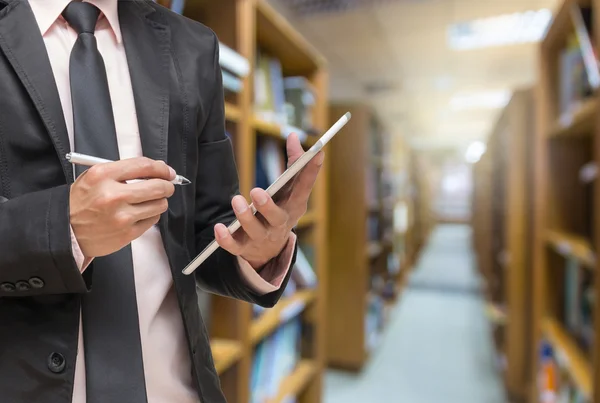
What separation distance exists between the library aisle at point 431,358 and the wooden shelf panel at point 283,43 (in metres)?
2.13

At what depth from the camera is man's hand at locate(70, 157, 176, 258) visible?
0.39 meters

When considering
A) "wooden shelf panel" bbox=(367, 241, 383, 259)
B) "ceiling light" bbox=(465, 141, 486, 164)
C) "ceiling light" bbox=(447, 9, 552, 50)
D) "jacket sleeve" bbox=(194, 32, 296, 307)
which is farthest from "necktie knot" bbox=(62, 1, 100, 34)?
"ceiling light" bbox=(465, 141, 486, 164)

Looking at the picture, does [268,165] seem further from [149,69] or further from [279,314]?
[149,69]

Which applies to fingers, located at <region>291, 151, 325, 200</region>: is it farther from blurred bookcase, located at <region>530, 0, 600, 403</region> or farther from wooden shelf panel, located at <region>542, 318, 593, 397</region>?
blurred bookcase, located at <region>530, 0, 600, 403</region>

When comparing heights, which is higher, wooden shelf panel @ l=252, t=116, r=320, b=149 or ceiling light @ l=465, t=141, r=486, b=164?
ceiling light @ l=465, t=141, r=486, b=164

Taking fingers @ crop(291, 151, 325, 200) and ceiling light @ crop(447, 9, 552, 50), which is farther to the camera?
ceiling light @ crop(447, 9, 552, 50)

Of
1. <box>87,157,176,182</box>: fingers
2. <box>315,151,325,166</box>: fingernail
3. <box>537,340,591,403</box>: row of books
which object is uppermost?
<box>315,151,325,166</box>: fingernail

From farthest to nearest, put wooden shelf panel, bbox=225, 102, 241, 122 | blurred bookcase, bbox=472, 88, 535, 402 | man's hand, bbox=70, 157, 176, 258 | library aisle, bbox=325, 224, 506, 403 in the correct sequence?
library aisle, bbox=325, 224, 506, 403
blurred bookcase, bbox=472, 88, 535, 402
wooden shelf panel, bbox=225, 102, 241, 122
man's hand, bbox=70, 157, 176, 258

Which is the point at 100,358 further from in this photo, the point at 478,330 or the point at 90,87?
the point at 478,330

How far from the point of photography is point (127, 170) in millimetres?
391

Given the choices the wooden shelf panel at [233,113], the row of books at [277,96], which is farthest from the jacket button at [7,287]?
the row of books at [277,96]

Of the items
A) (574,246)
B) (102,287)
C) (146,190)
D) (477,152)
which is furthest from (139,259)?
(477,152)

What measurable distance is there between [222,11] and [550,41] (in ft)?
4.87

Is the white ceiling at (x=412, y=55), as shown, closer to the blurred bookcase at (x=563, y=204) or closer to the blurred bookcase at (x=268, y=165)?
the blurred bookcase at (x=563, y=204)
